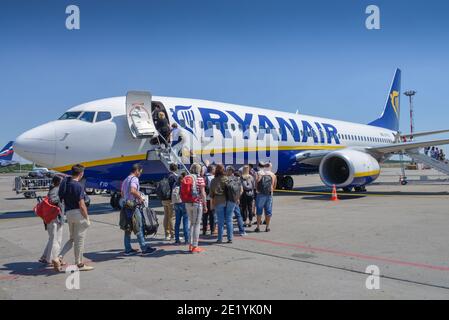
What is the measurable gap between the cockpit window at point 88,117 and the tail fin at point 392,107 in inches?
949

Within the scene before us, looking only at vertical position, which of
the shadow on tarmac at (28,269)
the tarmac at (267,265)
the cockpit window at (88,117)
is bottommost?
the shadow on tarmac at (28,269)

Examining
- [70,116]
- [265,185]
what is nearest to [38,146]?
[70,116]

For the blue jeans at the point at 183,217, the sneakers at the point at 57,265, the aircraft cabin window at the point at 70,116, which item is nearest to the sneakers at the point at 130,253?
the blue jeans at the point at 183,217

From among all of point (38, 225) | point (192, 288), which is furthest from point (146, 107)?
point (192, 288)

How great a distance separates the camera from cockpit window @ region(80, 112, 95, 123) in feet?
39.2

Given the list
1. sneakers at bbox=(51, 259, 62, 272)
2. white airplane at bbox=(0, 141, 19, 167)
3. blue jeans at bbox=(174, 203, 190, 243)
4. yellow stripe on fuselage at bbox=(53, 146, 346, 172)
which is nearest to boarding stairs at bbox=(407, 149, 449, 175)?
yellow stripe on fuselage at bbox=(53, 146, 346, 172)

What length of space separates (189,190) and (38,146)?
596 centimetres

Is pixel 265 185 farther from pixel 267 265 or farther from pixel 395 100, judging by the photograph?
pixel 395 100

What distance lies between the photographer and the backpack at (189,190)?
7.21 metres

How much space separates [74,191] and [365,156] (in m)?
13.6

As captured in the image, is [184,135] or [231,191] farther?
[184,135]

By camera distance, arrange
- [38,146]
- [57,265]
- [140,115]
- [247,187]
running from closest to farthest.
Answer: [57,265] → [247,187] → [38,146] → [140,115]

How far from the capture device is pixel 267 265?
→ 5910 mm

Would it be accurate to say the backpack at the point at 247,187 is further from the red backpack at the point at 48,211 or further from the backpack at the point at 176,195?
the red backpack at the point at 48,211
